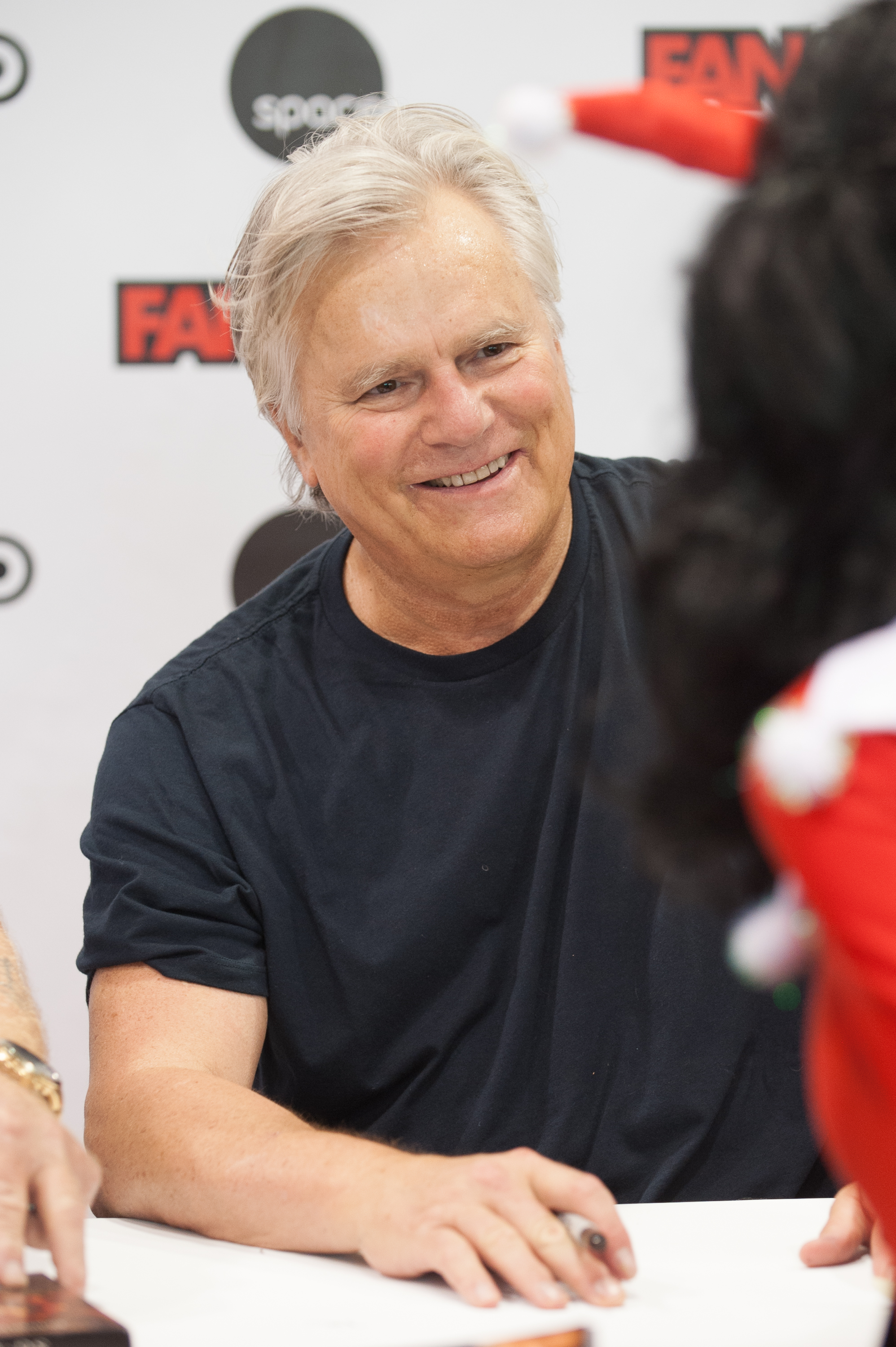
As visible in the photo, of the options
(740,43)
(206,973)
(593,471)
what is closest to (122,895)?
(206,973)

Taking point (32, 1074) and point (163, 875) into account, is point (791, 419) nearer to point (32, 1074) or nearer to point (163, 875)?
point (32, 1074)

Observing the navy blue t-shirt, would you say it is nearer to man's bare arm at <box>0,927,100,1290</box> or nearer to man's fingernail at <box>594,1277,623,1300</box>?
man's bare arm at <box>0,927,100,1290</box>

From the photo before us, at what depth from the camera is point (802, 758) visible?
41cm

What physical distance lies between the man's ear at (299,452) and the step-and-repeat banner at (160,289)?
0.51m

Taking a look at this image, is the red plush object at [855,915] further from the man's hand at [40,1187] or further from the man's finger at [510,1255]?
the man's hand at [40,1187]

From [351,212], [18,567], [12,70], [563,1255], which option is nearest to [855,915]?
[563,1255]

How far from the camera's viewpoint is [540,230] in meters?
1.36

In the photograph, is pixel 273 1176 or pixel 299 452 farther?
pixel 299 452

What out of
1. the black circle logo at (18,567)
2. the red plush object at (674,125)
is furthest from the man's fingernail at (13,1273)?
Answer: the black circle logo at (18,567)

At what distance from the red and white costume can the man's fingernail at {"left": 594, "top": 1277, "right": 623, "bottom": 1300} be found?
37 cm

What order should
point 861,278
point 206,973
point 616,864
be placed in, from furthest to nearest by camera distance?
point 616,864, point 206,973, point 861,278

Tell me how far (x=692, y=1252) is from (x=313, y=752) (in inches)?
25.1

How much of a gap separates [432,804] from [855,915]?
894mm

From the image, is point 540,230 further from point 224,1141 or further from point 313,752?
point 224,1141
